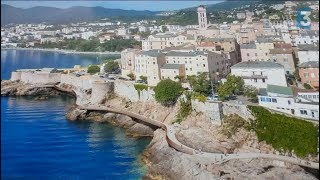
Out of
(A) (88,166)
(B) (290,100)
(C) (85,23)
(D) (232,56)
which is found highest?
(C) (85,23)

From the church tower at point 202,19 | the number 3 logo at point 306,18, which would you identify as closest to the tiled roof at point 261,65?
the number 3 logo at point 306,18

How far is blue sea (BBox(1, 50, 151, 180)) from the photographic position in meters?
14.4

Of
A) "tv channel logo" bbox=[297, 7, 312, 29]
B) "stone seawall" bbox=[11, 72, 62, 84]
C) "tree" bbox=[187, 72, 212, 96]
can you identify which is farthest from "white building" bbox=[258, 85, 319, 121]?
"stone seawall" bbox=[11, 72, 62, 84]

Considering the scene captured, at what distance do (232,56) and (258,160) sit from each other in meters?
11.4

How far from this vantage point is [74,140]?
18.3 m

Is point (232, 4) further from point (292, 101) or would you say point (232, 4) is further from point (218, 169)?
point (218, 169)

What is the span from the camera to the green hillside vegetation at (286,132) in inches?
537

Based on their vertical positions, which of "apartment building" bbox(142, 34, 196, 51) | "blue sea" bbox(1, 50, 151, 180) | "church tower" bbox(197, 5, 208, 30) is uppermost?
"church tower" bbox(197, 5, 208, 30)

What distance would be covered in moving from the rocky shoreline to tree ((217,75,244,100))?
149 cm

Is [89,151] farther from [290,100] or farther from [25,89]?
[25,89]

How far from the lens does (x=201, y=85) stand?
18906 mm

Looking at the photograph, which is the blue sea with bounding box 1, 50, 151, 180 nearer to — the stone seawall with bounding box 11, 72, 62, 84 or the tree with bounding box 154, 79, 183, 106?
the tree with bounding box 154, 79, 183, 106

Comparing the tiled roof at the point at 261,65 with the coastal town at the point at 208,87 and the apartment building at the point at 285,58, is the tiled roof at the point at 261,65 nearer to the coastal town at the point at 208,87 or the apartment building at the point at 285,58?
the coastal town at the point at 208,87

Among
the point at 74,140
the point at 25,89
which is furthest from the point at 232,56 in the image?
the point at 25,89
